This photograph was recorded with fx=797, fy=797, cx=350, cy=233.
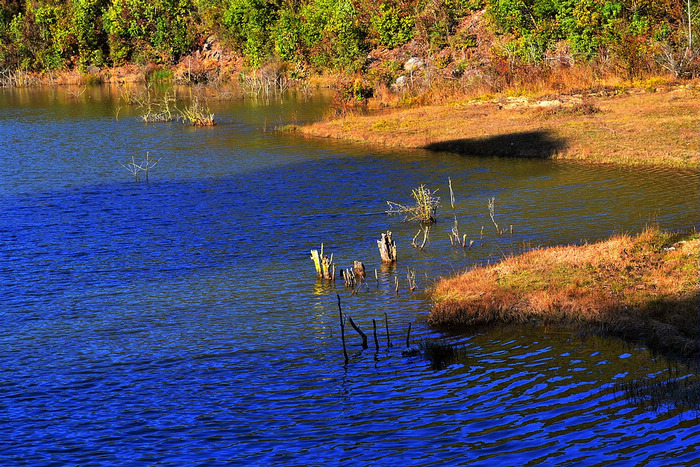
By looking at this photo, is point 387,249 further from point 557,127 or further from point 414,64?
point 414,64

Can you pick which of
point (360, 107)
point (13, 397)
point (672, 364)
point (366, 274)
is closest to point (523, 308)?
point (672, 364)

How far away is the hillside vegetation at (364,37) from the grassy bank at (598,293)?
2685 cm

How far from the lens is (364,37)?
218 feet

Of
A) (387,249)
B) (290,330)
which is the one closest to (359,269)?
(387,249)

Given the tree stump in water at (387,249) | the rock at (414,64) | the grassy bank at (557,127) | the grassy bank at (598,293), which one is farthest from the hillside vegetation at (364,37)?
the tree stump in water at (387,249)

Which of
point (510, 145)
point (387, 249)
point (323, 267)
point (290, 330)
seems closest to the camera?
point (290, 330)

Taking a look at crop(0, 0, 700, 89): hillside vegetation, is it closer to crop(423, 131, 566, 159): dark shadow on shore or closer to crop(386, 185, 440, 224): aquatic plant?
crop(423, 131, 566, 159): dark shadow on shore

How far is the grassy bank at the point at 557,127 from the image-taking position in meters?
30.7

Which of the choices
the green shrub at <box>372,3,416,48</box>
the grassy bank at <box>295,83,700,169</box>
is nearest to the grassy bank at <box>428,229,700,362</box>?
the grassy bank at <box>295,83,700,169</box>

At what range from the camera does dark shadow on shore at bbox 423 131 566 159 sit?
3234 cm

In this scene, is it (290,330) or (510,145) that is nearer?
(290,330)

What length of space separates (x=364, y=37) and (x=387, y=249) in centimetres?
4981

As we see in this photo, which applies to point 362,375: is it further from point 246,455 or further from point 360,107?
point 360,107

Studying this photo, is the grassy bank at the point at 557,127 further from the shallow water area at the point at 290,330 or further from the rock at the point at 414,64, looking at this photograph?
the rock at the point at 414,64
